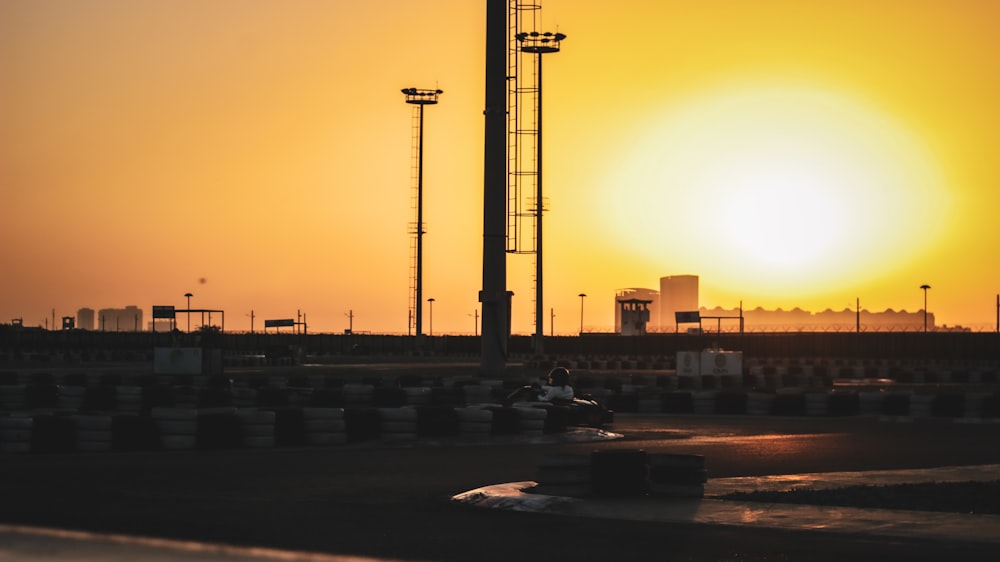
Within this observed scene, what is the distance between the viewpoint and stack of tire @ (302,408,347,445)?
21562 millimetres

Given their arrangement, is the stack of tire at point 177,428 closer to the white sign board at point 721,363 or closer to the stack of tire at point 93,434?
the stack of tire at point 93,434

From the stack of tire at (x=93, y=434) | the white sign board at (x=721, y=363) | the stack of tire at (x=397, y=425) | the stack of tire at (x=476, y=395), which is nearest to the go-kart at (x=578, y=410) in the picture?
the stack of tire at (x=397, y=425)

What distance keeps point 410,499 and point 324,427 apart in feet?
26.1

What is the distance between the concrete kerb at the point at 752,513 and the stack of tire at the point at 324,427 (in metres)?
7.41

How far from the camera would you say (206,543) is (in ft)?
34.0

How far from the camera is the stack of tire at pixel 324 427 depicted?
21.6 metres

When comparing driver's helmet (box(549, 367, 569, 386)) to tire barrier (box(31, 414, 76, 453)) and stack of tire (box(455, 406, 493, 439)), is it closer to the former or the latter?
stack of tire (box(455, 406, 493, 439))

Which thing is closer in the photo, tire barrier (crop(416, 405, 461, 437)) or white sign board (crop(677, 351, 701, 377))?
tire barrier (crop(416, 405, 461, 437))

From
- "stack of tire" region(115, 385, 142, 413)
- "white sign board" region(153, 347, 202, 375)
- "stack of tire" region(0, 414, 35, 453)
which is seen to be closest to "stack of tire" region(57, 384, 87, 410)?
"stack of tire" region(115, 385, 142, 413)

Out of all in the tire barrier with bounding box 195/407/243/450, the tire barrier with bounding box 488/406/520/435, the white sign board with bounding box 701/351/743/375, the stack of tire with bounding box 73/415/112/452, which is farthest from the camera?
the white sign board with bounding box 701/351/743/375

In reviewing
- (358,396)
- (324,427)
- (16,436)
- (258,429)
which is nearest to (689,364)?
(358,396)

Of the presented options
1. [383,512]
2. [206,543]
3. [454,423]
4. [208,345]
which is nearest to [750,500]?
[383,512]

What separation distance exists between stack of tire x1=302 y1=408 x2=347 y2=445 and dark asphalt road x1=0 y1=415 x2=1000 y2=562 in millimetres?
542

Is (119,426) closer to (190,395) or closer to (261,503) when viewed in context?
(261,503)
